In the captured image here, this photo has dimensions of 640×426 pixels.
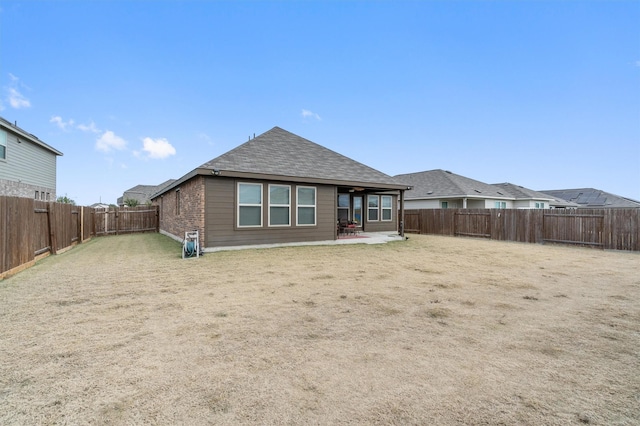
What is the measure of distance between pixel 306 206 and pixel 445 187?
52.8 feet

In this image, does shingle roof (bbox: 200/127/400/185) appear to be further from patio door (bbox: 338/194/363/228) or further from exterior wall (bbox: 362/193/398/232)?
exterior wall (bbox: 362/193/398/232)

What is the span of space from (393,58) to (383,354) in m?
17.0

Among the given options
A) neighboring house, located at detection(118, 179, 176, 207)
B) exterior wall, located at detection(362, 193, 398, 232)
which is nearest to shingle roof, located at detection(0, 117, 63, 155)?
exterior wall, located at detection(362, 193, 398, 232)

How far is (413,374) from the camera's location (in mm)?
2533

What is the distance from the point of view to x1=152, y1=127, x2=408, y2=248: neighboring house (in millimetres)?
9836

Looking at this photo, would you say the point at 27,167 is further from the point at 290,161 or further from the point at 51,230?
the point at 290,161

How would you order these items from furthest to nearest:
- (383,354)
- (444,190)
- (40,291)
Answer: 1. (444,190)
2. (40,291)
3. (383,354)

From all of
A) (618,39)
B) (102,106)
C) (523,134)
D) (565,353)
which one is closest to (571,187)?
(523,134)

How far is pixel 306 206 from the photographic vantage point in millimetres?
11773

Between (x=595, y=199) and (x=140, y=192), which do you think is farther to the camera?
(x=140, y=192)

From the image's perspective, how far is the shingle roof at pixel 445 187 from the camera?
22505 millimetres

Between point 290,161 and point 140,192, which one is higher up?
point 140,192

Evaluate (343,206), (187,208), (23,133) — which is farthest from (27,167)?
(343,206)

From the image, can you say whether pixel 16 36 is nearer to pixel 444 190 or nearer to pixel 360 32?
pixel 360 32
